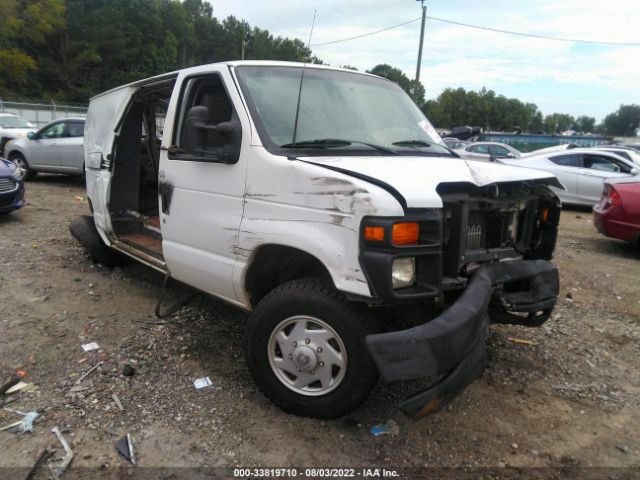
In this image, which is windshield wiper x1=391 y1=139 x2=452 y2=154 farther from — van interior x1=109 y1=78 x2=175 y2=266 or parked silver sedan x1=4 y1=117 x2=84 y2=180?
parked silver sedan x1=4 y1=117 x2=84 y2=180

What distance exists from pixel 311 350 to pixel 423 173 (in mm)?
1202

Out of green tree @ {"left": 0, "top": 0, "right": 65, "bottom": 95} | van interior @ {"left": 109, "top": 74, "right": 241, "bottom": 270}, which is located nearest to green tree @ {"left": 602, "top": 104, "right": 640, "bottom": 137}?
green tree @ {"left": 0, "top": 0, "right": 65, "bottom": 95}

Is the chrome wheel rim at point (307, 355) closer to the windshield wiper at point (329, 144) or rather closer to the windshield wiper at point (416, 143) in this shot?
the windshield wiper at point (329, 144)

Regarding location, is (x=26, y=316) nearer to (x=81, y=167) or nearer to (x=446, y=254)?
(x=446, y=254)

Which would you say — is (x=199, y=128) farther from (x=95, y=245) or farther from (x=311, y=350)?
(x=95, y=245)

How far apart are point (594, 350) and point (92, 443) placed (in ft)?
12.6

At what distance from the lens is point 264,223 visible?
3088 mm

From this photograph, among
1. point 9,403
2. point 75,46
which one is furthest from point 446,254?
point 75,46

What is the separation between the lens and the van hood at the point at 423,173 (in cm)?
258

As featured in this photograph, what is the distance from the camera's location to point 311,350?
9.46 feet

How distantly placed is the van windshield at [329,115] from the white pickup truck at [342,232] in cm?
1

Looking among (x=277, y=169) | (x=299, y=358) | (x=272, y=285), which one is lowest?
(x=299, y=358)

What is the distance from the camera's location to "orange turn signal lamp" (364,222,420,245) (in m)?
2.51

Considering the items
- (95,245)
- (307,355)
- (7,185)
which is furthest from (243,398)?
(7,185)
